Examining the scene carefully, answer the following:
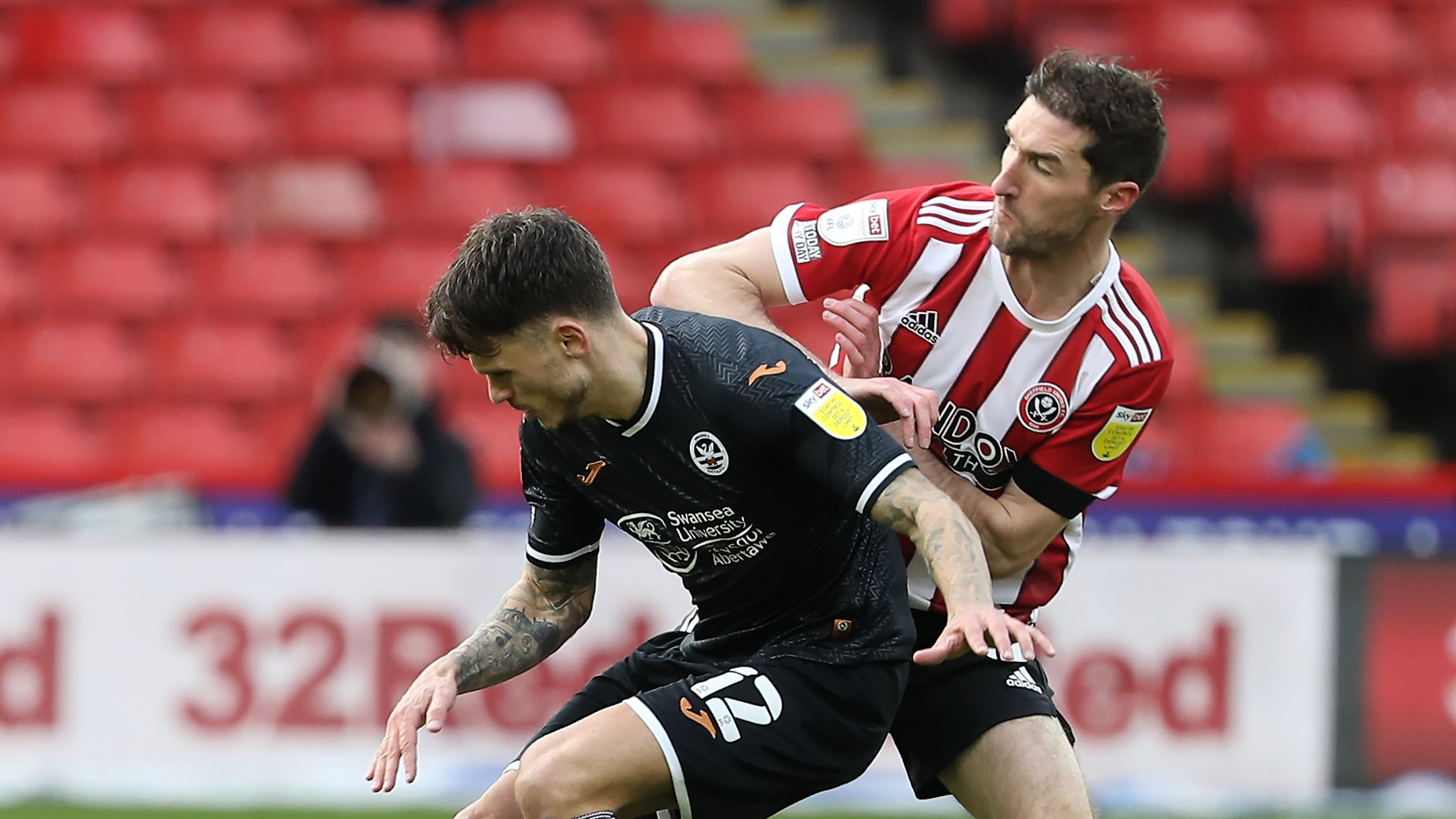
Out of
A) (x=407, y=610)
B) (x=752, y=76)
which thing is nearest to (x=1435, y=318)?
(x=752, y=76)

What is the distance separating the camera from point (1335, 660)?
711 centimetres

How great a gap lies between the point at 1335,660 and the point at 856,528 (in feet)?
13.8

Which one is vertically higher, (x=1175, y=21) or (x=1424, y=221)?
(x=1175, y=21)

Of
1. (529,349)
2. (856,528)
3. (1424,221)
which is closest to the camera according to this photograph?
(529,349)

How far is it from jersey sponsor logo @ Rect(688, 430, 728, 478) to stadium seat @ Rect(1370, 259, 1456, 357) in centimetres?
740

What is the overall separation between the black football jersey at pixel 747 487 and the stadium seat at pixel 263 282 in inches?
239

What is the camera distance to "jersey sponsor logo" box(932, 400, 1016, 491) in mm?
3857

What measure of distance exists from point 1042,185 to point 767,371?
2.39 ft

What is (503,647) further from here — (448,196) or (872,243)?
(448,196)

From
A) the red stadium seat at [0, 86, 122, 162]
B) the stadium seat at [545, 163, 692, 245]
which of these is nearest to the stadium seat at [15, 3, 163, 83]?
the red stadium seat at [0, 86, 122, 162]

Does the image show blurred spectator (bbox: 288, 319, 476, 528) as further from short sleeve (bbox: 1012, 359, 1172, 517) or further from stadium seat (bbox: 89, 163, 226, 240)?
short sleeve (bbox: 1012, 359, 1172, 517)

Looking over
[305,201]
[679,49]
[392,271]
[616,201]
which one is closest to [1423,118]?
[679,49]

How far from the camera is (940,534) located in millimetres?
3133

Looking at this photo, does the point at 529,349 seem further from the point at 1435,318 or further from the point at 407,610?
the point at 1435,318
